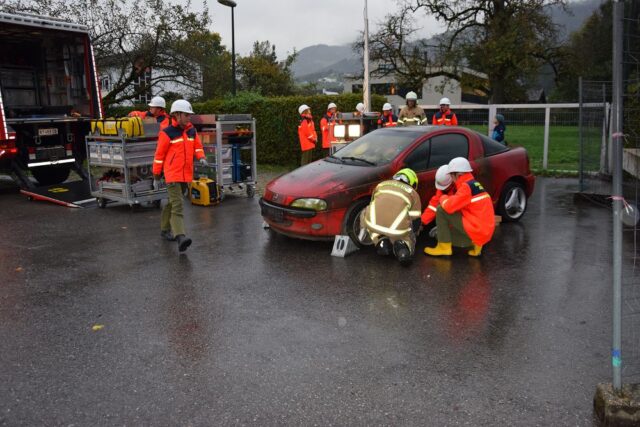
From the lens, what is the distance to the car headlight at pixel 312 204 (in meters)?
7.04

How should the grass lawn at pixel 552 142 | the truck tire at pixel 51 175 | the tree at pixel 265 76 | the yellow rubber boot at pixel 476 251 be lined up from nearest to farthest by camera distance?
the yellow rubber boot at pixel 476 251 < the truck tire at pixel 51 175 < the grass lawn at pixel 552 142 < the tree at pixel 265 76

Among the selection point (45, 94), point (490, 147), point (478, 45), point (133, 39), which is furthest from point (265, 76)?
point (490, 147)

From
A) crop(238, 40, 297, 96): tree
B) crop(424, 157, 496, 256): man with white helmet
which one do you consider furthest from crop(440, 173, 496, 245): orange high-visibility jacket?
crop(238, 40, 297, 96): tree

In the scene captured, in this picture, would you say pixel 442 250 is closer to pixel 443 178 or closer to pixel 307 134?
pixel 443 178

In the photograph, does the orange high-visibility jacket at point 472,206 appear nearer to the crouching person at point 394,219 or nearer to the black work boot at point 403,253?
the crouching person at point 394,219

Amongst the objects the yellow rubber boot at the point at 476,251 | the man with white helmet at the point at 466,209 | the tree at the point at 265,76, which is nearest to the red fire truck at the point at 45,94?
the man with white helmet at the point at 466,209

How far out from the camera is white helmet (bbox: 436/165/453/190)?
6.81 m

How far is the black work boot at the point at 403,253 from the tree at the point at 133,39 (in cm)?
1879

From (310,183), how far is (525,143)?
9893mm

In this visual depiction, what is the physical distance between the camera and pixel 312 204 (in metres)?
7.08

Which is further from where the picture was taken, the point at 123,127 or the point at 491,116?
the point at 491,116

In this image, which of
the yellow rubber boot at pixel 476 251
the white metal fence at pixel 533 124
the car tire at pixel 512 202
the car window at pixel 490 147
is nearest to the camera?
the yellow rubber boot at pixel 476 251

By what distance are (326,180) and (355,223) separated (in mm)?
658

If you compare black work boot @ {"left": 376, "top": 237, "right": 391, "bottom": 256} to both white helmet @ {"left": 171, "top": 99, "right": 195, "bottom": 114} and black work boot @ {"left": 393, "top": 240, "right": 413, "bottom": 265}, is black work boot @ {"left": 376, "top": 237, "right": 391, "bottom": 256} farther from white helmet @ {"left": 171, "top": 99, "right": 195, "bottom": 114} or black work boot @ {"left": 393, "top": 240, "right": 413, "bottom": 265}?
white helmet @ {"left": 171, "top": 99, "right": 195, "bottom": 114}
